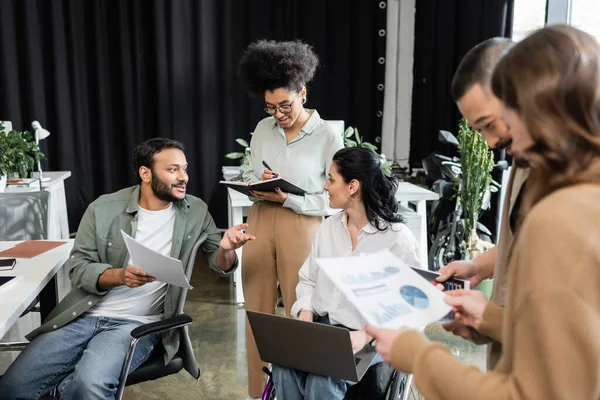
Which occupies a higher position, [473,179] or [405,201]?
[473,179]

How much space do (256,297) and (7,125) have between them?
97.6 inches

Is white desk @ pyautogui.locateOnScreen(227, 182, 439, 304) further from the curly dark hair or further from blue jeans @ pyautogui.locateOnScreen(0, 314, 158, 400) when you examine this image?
blue jeans @ pyautogui.locateOnScreen(0, 314, 158, 400)

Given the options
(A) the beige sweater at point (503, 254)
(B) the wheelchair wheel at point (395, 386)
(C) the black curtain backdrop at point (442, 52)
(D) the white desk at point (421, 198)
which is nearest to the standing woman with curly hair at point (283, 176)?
(B) the wheelchair wheel at point (395, 386)

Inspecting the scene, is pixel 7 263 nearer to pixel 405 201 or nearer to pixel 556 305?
pixel 556 305

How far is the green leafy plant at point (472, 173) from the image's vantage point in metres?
3.38

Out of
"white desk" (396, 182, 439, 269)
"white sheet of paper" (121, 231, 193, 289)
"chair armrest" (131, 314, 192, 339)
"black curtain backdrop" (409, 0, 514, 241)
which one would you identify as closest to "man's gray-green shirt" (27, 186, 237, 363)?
"chair armrest" (131, 314, 192, 339)

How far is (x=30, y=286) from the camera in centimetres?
187

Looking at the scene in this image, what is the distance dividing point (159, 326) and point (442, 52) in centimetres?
342

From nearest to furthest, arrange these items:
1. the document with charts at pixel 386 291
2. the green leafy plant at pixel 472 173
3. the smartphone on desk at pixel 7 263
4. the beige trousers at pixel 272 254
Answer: the document with charts at pixel 386 291
the smartphone on desk at pixel 7 263
the beige trousers at pixel 272 254
the green leafy plant at pixel 472 173

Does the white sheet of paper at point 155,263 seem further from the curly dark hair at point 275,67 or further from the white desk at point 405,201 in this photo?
the white desk at point 405,201

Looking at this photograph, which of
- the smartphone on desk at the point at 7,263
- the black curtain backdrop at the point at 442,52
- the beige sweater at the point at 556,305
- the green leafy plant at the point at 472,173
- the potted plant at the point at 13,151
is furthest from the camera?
the black curtain backdrop at the point at 442,52

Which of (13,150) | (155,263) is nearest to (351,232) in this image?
(155,263)

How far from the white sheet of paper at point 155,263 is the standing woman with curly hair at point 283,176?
531 mm

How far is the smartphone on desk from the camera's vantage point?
A: 2.03 metres
